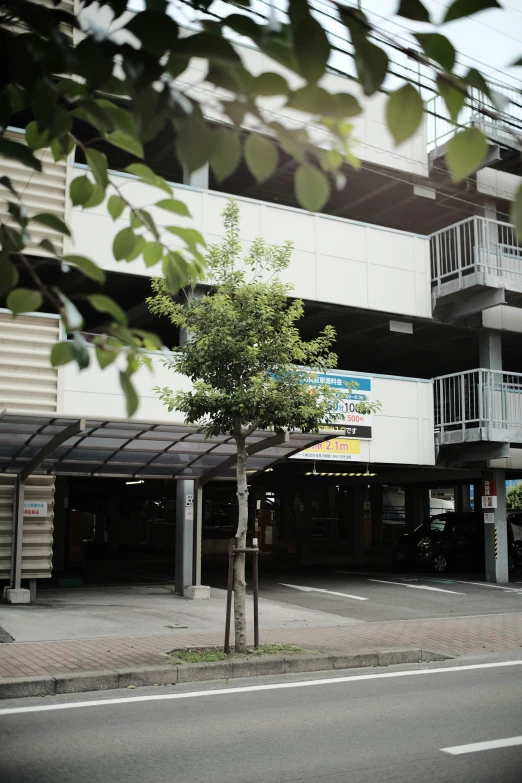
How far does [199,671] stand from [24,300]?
7.39 m

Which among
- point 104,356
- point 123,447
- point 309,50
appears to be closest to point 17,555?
point 123,447

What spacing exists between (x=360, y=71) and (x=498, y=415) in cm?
1909

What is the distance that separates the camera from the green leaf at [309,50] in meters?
2.39

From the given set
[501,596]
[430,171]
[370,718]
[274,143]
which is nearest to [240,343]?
[370,718]

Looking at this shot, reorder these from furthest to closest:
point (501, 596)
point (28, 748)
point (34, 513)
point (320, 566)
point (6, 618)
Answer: point (320, 566) → point (501, 596) → point (34, 513) → point (6, 618) → point (28, 748)

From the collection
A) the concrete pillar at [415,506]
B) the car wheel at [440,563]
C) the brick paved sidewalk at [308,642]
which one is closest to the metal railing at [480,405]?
the car wheel at [440,563]

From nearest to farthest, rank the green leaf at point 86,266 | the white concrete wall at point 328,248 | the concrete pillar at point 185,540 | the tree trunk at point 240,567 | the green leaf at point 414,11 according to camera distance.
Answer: the green leaf at point 414,11 < the green leaf at point 86,266 < the tree trunk at point 240,567 < the concrete pillar at point 185,540 < the white concrete wall at point 328,248

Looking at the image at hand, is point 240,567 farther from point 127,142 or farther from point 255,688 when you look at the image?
point 127,142

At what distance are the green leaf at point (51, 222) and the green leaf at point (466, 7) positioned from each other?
1.33m

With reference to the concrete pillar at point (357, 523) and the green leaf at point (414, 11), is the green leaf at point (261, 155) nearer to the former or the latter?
the green leaf at point (414, 11)

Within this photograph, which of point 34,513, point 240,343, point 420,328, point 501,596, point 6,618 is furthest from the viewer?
point 420,328

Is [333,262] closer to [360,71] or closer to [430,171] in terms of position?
[430,171]

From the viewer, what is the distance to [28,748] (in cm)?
626

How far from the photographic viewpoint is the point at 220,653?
10.0 meters
